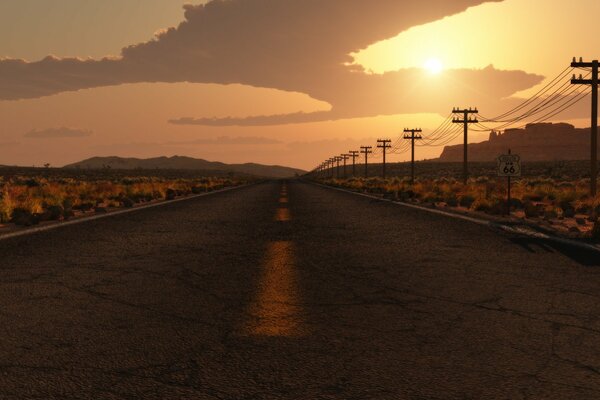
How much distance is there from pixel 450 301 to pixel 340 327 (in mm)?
1610

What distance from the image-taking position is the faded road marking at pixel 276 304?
482 cm

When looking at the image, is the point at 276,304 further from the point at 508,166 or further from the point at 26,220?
the point at 508,166

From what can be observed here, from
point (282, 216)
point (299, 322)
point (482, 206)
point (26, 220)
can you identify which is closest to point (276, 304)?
point (299, 322)

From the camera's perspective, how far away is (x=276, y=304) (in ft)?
18.9

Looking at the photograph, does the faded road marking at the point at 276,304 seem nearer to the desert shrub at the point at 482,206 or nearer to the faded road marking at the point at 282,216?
the faded road marking at the point at 282,216

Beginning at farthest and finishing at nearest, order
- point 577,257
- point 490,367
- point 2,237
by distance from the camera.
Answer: point 2,237 → point 577,257 → point 490,367

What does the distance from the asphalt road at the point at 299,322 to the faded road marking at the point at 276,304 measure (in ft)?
0.07

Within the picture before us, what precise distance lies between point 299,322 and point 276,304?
734 mm

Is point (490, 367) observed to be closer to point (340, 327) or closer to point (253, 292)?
point (340, 327)

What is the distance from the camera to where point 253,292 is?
6344mm

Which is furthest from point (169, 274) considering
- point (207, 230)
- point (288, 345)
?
point (207, 230)

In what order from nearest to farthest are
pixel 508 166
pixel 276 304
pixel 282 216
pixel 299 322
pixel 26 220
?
pixel 299 322 → pixel 276 304 → pixel 26 220 → pixel 508 166 → pixel 282 216

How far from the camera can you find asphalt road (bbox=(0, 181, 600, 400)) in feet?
11.7

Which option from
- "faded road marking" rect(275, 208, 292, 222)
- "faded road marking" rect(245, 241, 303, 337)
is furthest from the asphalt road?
"faded road marking" rect(275, 208, 292, 222)
